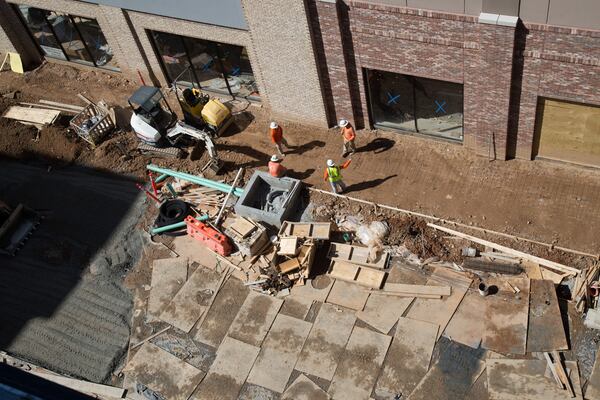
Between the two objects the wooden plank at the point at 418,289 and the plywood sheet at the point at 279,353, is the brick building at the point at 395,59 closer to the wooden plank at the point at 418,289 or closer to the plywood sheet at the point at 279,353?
the wooden plank at the point at 418,289

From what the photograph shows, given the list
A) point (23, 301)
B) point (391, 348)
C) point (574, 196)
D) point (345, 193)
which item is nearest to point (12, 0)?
point (23, 301)

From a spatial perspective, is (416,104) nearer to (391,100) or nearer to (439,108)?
(439,108)

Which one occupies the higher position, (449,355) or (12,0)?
(12,0)

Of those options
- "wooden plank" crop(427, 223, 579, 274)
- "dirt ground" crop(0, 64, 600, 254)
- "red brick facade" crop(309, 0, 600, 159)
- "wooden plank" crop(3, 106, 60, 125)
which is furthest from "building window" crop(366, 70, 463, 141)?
"wooden plank" crop(3, 106, 60, 125)

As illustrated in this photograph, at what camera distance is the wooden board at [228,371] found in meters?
19.0

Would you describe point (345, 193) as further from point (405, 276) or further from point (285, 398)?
point (285, 398)

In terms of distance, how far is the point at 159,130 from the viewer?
24922mm

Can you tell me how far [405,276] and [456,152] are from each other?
5.71 metres

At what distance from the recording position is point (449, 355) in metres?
18.3

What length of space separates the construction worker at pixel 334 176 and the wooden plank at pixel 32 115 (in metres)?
12.6

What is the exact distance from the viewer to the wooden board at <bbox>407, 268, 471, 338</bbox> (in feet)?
62.8

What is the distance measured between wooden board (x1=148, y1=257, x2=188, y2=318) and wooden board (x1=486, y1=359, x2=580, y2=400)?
1056cm

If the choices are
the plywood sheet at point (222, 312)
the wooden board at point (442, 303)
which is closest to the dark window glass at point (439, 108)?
the wooden board at point (442, 303)

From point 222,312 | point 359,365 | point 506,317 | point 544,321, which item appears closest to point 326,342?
point 359,365
